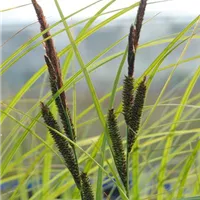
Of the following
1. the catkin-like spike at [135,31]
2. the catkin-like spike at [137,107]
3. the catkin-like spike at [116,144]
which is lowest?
the catkin-like spike at [116,144]

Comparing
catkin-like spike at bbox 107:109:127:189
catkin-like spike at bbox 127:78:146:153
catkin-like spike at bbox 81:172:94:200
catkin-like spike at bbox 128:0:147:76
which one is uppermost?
catkin-like spike at bbox 128:0:147:76

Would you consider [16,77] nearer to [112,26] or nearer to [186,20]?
[112,26]

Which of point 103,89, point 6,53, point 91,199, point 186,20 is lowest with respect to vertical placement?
point 91,199

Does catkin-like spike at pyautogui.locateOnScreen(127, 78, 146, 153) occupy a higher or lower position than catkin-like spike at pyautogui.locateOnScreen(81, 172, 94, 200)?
higher

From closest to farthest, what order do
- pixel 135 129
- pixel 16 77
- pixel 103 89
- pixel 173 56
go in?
1. pixel 135 129
2. pixel 16 77
3. pixel 103 89
4. pixel 173 56

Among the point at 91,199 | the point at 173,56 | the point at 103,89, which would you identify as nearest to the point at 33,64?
the point at 103,89

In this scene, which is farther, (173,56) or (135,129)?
(173,56)
